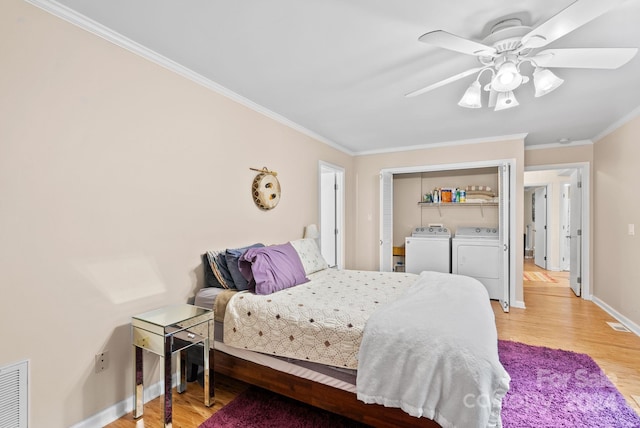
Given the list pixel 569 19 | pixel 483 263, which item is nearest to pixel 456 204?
pixel 483 263

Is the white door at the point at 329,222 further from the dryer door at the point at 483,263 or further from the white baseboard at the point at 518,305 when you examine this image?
the white baseboard at the point at 518,305

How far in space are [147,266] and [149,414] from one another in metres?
0.96

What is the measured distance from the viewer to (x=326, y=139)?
4.43 metres

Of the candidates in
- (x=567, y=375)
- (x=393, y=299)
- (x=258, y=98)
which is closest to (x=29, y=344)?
(x=393, y=299)

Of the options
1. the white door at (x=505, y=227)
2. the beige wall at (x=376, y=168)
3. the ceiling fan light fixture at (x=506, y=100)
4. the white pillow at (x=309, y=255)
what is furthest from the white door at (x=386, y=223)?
the ceiling fan light fixture at (x=506, y=100)

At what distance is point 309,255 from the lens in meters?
3.35

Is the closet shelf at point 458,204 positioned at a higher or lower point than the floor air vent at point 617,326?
higher

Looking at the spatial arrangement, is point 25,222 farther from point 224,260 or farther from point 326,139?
point 326,139

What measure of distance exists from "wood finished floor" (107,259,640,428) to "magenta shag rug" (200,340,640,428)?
112 mm

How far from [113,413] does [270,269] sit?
1337 mm

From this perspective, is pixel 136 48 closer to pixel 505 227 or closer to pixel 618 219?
pixel 505 227

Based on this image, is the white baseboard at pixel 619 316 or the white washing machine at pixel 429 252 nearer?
the white baseboard at pixel 619 316

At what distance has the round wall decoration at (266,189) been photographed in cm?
312

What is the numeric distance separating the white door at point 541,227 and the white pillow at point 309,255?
642 centimetres
